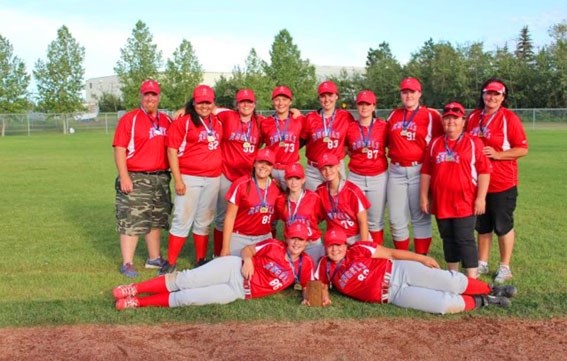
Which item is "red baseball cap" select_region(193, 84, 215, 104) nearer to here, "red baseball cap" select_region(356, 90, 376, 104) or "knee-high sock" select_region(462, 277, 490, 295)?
"red baseball cap" select_region(356, 90, 376, 104)

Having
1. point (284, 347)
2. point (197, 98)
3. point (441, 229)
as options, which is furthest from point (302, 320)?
point (197, 98)

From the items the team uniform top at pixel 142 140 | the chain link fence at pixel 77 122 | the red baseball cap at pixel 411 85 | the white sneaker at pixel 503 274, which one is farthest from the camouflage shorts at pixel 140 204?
the chain link fence at pixel 77 122

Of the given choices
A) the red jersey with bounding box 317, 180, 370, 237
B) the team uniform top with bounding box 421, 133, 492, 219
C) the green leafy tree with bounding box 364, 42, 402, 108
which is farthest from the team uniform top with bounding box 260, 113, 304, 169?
the green leafy tree with bounding box 364, 42, 402, 108

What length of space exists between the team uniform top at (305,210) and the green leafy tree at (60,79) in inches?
1883

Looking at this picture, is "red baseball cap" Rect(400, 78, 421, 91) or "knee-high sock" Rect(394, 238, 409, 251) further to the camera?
"knee-high sock" Rect(394, 238, 409, 251)

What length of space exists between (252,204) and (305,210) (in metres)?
0.54

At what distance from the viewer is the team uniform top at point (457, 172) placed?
17.3 feet

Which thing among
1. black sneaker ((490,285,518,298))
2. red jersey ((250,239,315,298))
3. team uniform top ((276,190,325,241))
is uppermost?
team uniform top ((276,190,325,241))

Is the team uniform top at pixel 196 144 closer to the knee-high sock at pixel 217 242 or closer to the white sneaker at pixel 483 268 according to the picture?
the knee-high sock at pixel 217 242

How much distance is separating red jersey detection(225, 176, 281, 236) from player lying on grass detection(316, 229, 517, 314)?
0.91m

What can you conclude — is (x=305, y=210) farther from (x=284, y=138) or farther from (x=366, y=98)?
(x=366, y=98)

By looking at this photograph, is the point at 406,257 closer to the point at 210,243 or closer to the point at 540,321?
the point at 540,321

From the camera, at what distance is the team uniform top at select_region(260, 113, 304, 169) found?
613 cm

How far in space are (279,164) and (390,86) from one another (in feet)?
170
